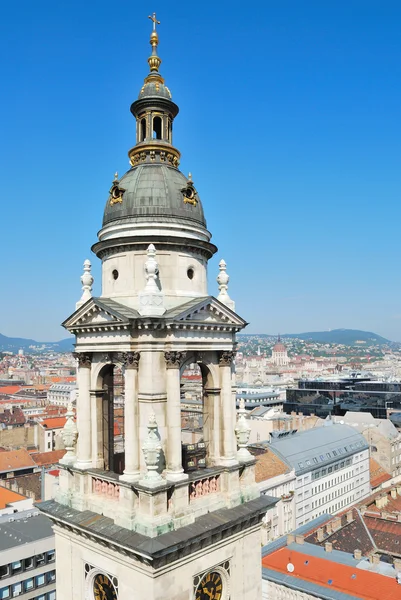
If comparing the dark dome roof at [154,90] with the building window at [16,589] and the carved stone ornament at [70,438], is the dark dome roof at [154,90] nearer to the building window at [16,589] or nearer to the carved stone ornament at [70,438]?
the carved stone ornament at [70,438]

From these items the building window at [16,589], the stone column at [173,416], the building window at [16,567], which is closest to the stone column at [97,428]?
the stone column at [173,416]

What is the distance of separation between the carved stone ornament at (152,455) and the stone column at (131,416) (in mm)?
783

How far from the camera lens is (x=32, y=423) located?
123 metres

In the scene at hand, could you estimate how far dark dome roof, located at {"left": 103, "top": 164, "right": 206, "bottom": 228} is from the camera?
16.7 m

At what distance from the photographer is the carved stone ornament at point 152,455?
13.9 meters

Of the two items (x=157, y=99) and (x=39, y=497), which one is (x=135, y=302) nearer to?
(x=157, y=99)

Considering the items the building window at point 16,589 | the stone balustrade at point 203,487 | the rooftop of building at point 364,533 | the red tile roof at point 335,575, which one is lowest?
the building window at point 16,589

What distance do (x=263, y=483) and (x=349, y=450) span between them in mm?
26439

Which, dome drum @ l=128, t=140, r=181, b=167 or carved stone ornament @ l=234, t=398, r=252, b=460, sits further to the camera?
dome drum @ l=128, t=140, r=181, b=167

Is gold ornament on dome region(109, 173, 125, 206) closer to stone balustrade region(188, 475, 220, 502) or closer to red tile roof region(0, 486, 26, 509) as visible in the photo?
stone balustrade region(188, 475, 220, 502)

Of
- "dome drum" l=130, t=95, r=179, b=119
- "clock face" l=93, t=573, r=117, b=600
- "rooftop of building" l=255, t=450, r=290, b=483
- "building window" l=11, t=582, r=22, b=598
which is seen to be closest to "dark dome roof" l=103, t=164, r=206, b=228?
"dome drum" l=130, t=95, r=179, b=119

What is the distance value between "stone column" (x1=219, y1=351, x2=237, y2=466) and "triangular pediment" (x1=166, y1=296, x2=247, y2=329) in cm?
109

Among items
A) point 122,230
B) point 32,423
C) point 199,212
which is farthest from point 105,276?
point 32,423

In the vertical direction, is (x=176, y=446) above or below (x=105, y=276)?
below
